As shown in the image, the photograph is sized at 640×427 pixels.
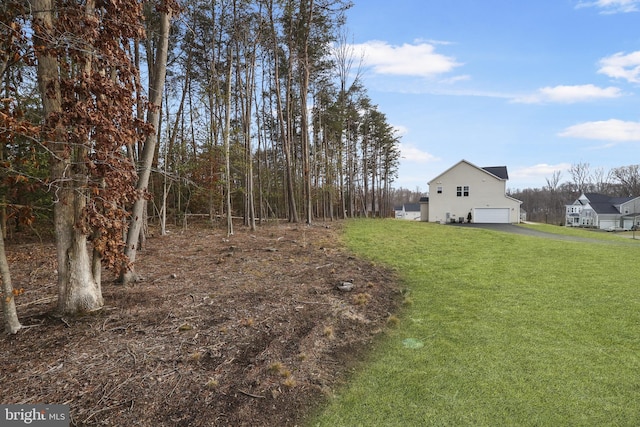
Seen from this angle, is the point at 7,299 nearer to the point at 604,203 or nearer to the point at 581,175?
the point at 604,203

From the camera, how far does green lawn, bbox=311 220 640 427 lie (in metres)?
2.27

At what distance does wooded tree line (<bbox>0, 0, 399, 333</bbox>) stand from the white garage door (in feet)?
27.9

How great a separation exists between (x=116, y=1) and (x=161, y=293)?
368 cm

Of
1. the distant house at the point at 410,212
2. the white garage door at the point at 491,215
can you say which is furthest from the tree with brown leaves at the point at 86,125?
the distant house at the point at 410,212

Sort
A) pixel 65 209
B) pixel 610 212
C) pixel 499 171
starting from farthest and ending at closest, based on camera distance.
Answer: pixel 610 212, pixel 499 171, pixel 65 209

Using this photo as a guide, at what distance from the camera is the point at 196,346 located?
9.92ft

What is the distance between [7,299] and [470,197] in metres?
27.1

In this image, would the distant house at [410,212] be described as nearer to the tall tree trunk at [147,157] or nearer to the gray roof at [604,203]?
the gray roof at [604,203]

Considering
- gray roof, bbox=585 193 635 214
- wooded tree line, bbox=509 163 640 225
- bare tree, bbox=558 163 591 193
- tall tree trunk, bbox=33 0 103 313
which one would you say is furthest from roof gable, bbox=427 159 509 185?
bare tree, bbox=558 163 591 193

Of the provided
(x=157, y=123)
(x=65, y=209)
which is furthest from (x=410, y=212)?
(x=65, y=209)

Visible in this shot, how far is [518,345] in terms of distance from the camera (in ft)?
10.9

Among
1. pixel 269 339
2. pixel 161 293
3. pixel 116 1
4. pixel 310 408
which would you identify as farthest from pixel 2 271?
pixel 310 408

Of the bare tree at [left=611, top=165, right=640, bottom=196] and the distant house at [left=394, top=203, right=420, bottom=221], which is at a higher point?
the bare tree at [left=611, top=165, right=640, bottom=196]

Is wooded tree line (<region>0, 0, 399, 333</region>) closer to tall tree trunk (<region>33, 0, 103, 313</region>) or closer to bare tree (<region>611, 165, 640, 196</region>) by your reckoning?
tall tree trunk (<region>33, 0, 103, 313</region>)
